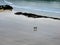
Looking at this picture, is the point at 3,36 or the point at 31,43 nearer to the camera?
the point at 31,43

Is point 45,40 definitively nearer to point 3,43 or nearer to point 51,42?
point 51,42

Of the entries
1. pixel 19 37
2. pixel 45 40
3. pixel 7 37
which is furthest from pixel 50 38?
pixel 7 37

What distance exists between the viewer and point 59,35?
575 inches

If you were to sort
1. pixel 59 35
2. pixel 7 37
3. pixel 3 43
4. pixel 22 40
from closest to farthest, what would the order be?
pixel 3 43 < pixel 22 40 < pixel 7 37 < pixel 59 35

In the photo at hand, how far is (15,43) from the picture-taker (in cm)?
1193

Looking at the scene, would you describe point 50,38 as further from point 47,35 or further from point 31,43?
point 31,43

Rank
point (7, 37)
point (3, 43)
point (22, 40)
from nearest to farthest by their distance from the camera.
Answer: point (3, 43) < point (22, 40) < point (7, 37)

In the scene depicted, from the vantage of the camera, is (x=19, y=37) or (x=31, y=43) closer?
(x=31, y=43)

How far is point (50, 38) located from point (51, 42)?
110 centimetres

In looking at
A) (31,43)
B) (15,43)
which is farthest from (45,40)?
(15,43)

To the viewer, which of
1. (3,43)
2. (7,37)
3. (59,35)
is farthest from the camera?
(59,35)

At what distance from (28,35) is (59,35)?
9.11ft

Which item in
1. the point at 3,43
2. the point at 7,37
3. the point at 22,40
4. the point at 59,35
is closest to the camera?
the point at 3,43

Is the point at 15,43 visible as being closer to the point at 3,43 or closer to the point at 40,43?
the point at 3,43
